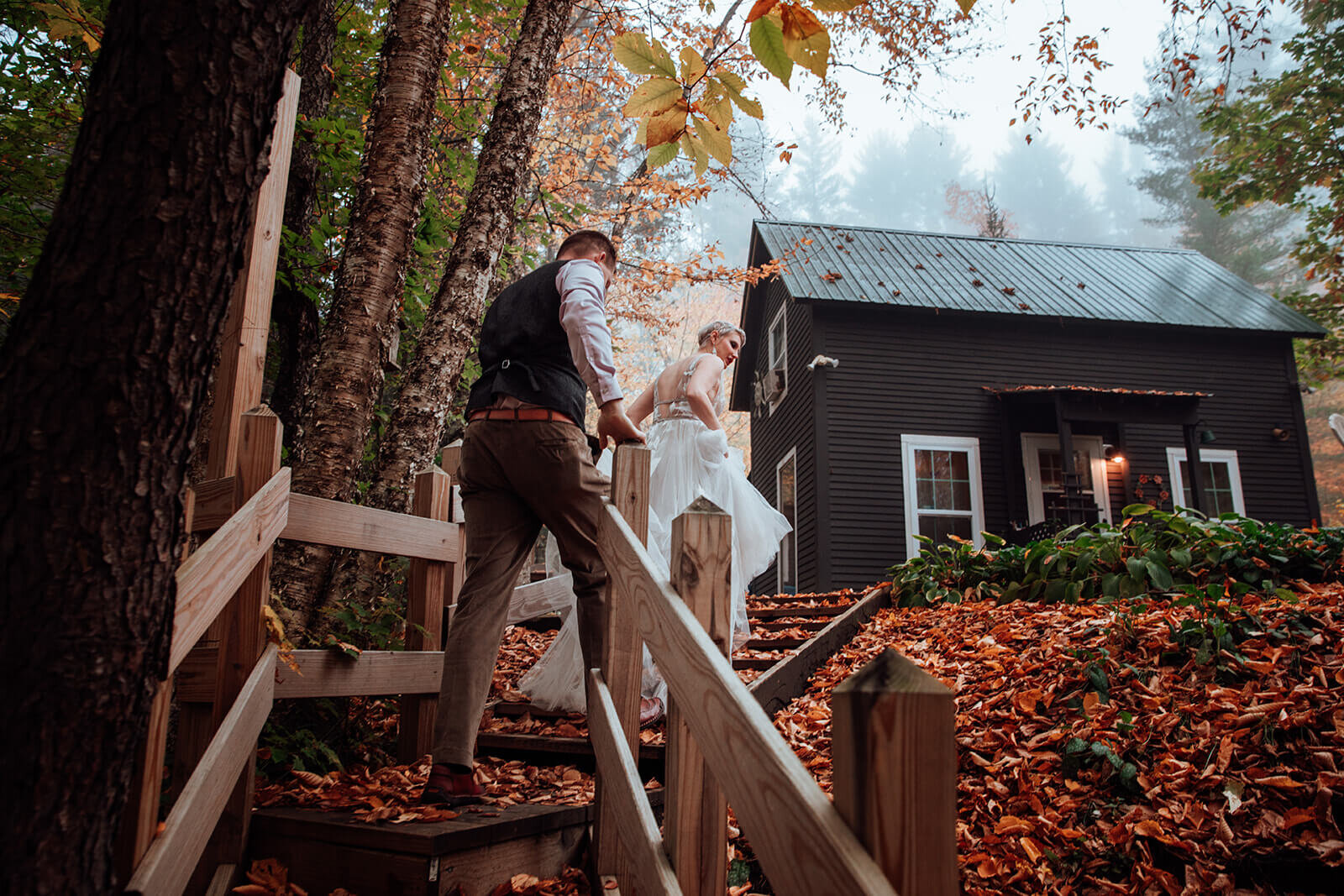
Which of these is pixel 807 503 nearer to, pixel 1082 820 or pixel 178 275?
pixel 1082 820

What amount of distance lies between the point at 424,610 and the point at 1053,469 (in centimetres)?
1208

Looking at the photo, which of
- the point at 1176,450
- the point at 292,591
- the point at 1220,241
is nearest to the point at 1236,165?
the point at 1176,450

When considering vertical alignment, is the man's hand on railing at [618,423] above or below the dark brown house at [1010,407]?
below

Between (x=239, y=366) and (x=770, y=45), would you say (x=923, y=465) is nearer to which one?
(x=239, y=366)

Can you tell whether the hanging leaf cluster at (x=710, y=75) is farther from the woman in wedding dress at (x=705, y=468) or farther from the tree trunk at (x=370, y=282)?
the woman in wedding dress at (x=705, y=468)

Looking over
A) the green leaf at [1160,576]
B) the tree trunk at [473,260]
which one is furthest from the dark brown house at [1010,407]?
the tree trunk at [473,260]

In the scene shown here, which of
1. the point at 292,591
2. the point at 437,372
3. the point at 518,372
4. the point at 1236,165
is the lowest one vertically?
the point at 292,591

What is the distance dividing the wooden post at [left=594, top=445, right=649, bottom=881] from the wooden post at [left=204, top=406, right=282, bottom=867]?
1.05m

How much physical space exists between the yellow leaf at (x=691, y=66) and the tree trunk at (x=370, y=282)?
2.53 m

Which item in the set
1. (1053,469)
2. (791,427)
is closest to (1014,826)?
(1053,469)

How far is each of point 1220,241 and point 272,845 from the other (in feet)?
151

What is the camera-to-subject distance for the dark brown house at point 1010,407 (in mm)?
12281

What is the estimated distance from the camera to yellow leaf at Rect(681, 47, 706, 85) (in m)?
1.81

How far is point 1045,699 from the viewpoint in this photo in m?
3.73
